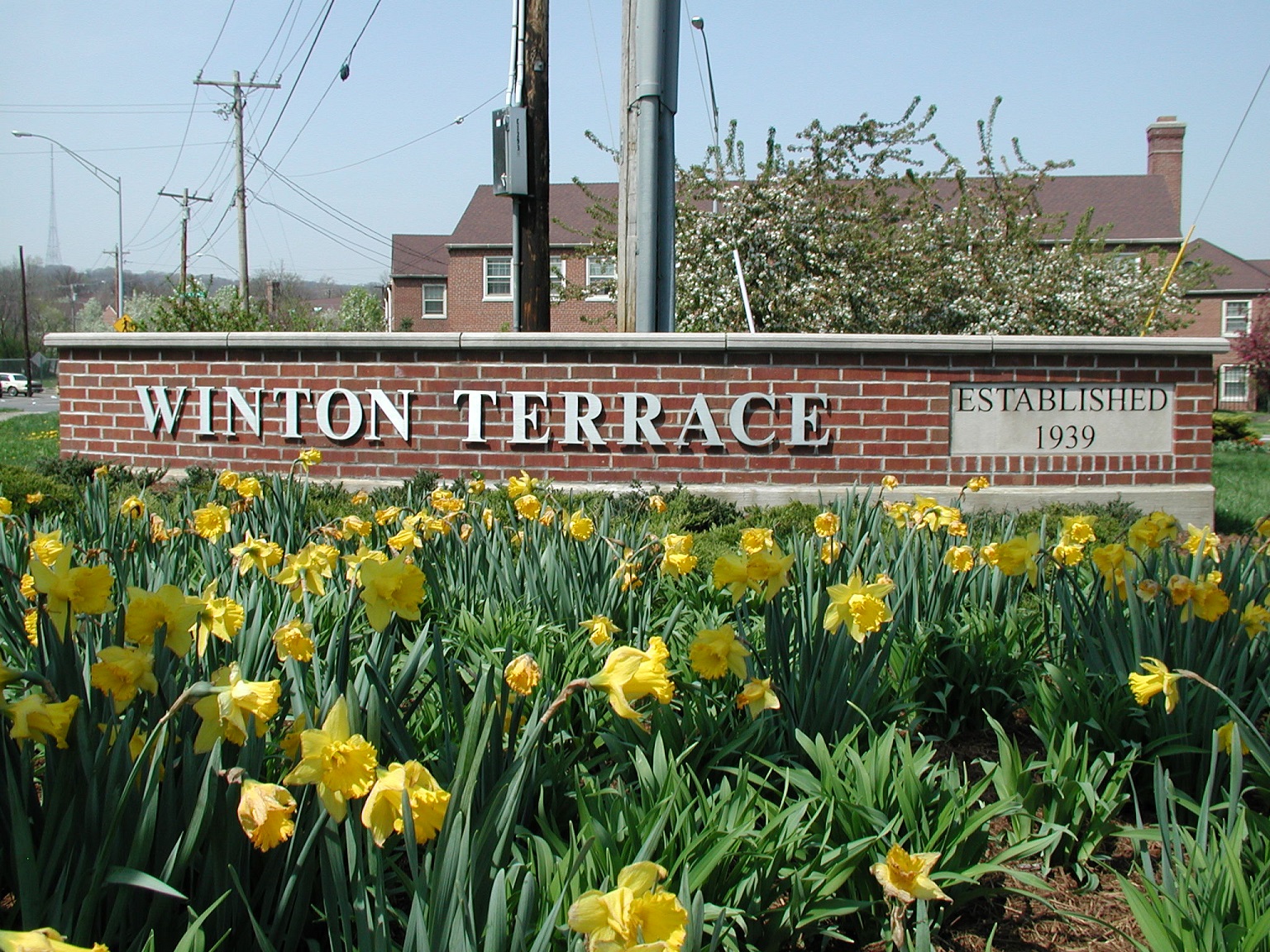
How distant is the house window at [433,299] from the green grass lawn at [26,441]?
86.2 ft

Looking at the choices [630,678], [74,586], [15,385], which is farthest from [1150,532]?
[15,385]

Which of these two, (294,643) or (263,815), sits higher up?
(294,643)

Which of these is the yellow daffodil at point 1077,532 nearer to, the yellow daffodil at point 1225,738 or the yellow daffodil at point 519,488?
the yellow daffodil at point 1225,738

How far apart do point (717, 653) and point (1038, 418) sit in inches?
208

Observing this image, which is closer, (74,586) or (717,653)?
(74,586)

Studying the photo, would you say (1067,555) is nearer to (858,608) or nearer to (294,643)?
(858,608)

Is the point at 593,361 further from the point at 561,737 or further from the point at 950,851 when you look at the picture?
the point at 950,851

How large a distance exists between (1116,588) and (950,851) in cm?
124

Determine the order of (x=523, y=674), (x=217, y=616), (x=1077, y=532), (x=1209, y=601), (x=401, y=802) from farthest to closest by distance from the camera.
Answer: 1. (x=1077, y=532)
2. (x=1209, y=601)
3. (x=217, y=616)
4. (x=523, y=674)
5. (x=401, y=802)

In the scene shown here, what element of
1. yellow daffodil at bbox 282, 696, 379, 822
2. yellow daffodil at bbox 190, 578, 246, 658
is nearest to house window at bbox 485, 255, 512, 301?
yellow daffodil at bbox 190, 578, 246, 658

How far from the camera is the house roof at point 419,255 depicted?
50.3m

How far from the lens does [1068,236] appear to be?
3300 centimetres

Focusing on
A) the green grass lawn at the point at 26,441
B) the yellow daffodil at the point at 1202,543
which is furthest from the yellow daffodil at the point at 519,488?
the green grass lawn at the point at 26,441

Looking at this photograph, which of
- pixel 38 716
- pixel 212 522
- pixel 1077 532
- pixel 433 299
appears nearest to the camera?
pixel 38 716
